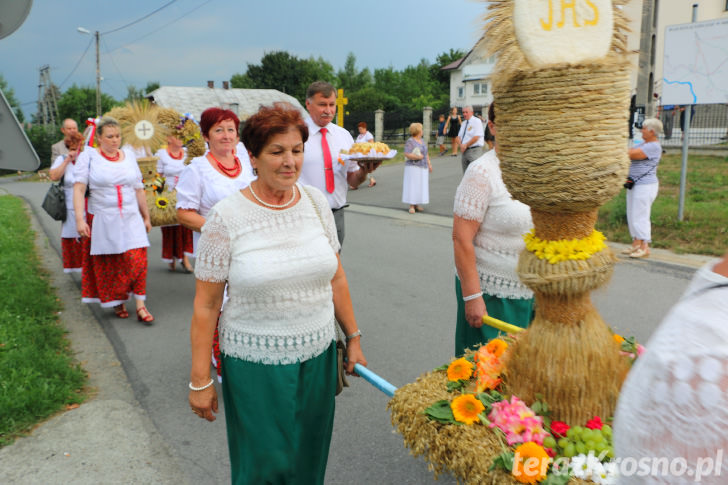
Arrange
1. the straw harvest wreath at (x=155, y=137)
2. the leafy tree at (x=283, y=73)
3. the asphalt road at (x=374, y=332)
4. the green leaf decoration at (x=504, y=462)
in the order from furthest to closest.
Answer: the leafy tree at (x=283, y=73), the straw harvest wreath at (x=155, y=137), the asphalt road at (x=374, y=332), the green leaf decoration at (x=504, y=462)

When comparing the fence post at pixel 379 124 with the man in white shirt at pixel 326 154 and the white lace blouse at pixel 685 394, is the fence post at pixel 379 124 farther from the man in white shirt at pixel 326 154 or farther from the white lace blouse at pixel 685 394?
the white lace blouse at pixel 685 394

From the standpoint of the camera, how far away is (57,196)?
21.8 ft

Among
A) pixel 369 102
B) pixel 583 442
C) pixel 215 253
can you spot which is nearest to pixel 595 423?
pixel 583 442

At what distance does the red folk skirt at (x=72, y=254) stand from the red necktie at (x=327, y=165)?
418cm

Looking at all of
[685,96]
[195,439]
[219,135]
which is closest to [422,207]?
[685,96]

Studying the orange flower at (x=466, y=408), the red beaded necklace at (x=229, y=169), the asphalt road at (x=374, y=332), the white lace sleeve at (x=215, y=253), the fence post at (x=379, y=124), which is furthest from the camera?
the fence post at (x=379, y=124)

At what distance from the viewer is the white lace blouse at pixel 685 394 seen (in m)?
0.70

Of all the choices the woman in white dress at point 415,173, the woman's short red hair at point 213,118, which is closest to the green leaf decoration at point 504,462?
the woman's short red hair at point 213,118

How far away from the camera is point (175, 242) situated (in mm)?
7914

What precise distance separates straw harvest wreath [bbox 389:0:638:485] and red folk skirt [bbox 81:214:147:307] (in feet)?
15.4

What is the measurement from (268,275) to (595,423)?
1378 millimetres

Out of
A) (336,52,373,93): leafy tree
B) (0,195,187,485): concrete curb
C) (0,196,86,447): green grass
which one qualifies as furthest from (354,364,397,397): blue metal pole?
(336,52,373,93): leafy tree

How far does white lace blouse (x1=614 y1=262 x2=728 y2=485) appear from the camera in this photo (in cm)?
70

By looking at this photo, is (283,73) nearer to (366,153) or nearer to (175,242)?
(175,242)
